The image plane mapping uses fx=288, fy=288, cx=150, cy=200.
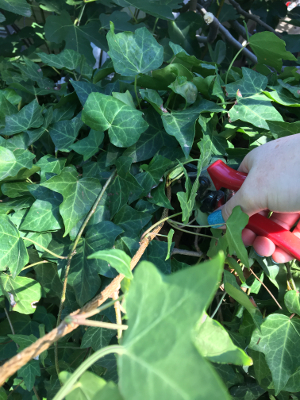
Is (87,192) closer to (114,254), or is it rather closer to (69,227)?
(69,227)

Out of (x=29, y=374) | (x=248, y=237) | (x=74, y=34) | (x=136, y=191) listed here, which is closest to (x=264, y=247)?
(x=248, y=237)

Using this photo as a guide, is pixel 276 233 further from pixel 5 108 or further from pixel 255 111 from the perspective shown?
pixel 5 108

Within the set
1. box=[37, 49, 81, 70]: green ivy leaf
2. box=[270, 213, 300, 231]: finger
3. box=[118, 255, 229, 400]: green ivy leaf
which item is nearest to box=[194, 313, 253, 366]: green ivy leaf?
box=[118, 255, 229, 400]: green ivy leaf

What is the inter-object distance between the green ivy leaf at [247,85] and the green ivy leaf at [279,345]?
15.7 inches

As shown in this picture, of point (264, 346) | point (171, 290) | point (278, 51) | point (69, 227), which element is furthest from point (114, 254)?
point (278, 51)

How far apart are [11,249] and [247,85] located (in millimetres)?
515

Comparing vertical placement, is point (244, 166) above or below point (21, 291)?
above

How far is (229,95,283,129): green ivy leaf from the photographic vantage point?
20.4 inches

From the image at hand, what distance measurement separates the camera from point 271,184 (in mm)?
441

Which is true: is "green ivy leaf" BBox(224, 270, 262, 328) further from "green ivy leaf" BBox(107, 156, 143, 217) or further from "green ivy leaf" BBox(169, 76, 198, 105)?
"green ivy leaf" BBox(169, 76, 198, 105)

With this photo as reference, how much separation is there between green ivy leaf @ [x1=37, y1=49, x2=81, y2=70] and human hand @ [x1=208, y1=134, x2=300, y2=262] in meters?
0.41

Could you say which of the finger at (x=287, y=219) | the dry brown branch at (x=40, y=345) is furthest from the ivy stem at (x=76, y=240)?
the finger at (x=287, y=219)

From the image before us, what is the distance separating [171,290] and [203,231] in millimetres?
358

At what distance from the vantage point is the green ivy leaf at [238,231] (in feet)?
1.25
